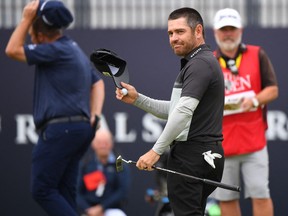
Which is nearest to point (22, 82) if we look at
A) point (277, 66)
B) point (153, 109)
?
point (277, 66)

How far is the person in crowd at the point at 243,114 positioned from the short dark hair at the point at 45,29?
4.79ft

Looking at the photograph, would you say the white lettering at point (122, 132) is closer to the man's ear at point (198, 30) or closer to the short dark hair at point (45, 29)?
the short dark hair at point (45, 29)

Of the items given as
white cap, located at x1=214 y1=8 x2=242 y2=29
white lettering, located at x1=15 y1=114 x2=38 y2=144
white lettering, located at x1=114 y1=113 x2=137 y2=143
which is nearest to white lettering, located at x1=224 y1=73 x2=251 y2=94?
white cap, located at x1=214 y1=8 x2=242 y2=29

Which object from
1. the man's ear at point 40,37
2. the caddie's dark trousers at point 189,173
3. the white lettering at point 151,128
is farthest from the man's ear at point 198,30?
the white lettering at point 151,128

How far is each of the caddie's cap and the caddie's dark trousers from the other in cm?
200

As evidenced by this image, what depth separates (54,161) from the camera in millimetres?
7293

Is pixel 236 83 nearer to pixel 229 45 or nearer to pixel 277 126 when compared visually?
pixel 229 45

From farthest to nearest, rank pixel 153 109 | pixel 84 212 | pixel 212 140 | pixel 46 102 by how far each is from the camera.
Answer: pixel 84 212 < pixel 46 102 < pixel 153 109 < pixel 212 140

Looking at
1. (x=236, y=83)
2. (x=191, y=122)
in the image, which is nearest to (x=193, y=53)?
(x=191, y=122)

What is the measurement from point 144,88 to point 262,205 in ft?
7.72

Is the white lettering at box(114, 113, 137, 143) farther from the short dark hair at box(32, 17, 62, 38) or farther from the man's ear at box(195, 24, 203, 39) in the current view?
the man's ear at box(195, 24, 203, 39)

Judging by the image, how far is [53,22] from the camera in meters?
7.42

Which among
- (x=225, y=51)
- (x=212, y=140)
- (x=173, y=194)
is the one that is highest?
(x=225, y=51)

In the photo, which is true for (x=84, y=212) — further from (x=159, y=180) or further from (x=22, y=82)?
(x=22, y=82)
